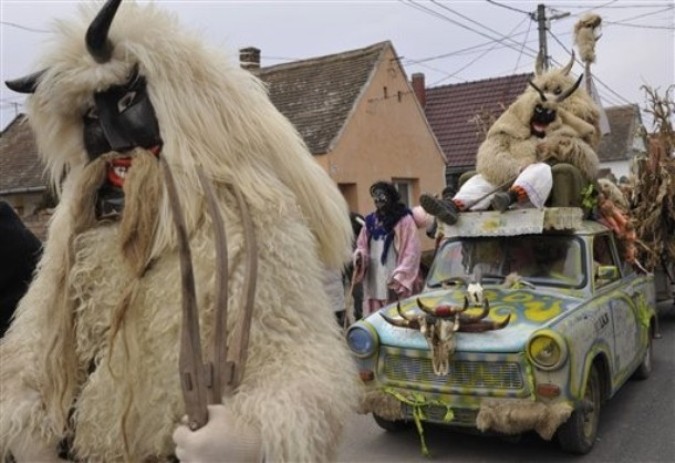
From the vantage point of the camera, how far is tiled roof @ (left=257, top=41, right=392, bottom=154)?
12.9 m

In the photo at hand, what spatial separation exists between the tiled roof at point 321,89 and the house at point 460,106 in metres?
5.12

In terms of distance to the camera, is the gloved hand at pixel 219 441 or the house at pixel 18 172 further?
the house at pixel 18 172

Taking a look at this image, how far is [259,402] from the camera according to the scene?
130cm

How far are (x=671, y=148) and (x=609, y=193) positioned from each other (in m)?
2.49

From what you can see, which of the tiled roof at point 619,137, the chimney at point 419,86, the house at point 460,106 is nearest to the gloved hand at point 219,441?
the house at point 460,106

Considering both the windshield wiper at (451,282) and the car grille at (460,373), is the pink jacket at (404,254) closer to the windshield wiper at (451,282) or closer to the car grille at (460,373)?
the windshield wiper at (451,282)

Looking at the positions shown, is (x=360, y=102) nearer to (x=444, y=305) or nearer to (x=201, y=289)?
(x=444, y=305)

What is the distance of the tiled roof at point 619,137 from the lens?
3095 cm

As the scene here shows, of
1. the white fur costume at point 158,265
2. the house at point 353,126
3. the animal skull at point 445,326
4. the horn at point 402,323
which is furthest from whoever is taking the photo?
the house at point 353,126

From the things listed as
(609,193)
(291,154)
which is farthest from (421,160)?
(291,154)

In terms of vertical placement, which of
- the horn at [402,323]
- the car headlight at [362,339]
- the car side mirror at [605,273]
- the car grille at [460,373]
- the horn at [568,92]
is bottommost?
the car grille at [460,373]

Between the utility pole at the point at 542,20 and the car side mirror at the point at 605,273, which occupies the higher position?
the utility pole at the point at 542,20

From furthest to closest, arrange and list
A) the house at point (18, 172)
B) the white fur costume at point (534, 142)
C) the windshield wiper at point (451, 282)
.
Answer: the house at point (18, 172), the white fur costume at point (534, 142), the windshield wiper at point (451, 282)

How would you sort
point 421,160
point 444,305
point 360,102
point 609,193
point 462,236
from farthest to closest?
point 421,160, point 360,102, point 609,193, point 462,236, point 444,305
